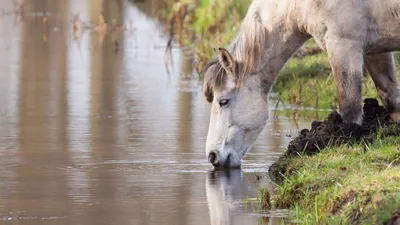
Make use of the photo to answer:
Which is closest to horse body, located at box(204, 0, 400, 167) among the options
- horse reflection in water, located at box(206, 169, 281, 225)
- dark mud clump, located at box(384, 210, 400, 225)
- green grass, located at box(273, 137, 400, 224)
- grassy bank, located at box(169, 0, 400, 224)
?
horse reflection in water, located at box(206, 169, 281, 225)

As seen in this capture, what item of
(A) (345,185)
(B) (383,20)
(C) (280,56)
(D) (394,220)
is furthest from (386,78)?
(D) (394,220)

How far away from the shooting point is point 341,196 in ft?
21.9

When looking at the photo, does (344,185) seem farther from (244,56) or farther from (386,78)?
(386,78)

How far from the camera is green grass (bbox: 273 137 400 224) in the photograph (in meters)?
6.34

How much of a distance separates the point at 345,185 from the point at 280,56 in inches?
93.2

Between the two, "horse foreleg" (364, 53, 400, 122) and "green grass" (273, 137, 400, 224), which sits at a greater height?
"horse foreleg" (364, 53, 400, 122)

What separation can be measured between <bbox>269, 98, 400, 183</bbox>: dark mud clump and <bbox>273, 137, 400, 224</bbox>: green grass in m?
0.16

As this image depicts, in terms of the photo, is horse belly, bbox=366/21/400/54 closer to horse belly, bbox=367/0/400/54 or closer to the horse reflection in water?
horse belly, bbox=367/0/400/54

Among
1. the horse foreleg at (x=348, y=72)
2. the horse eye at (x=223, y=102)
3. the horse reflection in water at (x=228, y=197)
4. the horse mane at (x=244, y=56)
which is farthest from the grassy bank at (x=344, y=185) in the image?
the horse mane at (x=244, y=56)

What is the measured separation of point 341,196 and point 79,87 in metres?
8.75

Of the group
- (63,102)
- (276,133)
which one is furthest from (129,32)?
(276,133)

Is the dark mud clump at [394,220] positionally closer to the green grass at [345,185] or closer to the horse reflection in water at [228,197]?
the green grass at [345,185]

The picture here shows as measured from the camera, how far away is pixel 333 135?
857 cm

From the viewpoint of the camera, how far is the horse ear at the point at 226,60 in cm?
879
